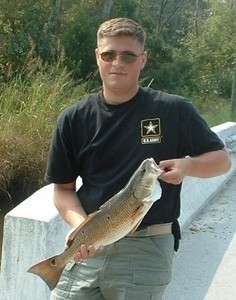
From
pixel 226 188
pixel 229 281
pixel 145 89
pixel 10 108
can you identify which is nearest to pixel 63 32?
pixel 10 108

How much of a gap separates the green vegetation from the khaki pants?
6896 millimetres

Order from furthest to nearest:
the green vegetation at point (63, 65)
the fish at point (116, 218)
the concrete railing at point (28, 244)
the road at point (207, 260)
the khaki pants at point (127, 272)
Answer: the green vegetation at point (63, 65)
the road at point (207, 260)
the concrete railing at point (28, 244)
the khaki pants at point (127, 272)
the fish at point (116, 218)

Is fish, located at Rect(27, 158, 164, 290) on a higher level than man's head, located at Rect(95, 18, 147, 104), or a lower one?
lower

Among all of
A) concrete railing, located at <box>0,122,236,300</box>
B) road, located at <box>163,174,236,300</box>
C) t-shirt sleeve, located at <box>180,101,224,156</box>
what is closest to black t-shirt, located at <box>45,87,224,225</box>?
t-shirt sleeve, located at <box>180,101,224,156</box>

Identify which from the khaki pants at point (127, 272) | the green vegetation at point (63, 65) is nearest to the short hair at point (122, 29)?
the khaki pants at point (127, 272)

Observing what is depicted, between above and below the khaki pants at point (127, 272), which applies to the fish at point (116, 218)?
above

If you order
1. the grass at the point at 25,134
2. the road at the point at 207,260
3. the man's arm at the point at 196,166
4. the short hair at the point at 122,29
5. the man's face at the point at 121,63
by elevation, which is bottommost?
the road at the point at 207,260

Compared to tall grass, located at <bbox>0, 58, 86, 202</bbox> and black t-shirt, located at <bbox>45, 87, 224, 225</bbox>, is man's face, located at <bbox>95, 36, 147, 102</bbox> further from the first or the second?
tall grass, located at <bbox>0, 58, 86, 202</bbox>

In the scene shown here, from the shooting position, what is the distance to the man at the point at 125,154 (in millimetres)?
2705

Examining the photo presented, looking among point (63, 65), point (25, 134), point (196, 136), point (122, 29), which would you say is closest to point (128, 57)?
point (122, 29)

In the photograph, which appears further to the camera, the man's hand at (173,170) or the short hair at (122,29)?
the short hair at (122,29)

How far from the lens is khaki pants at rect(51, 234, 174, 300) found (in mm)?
2680

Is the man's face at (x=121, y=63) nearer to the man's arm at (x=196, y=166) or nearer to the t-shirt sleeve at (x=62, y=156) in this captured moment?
the t-shirt sleeve at (x=62, y=156)

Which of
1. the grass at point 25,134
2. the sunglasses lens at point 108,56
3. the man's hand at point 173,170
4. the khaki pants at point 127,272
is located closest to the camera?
the man's hand at point 173,170
